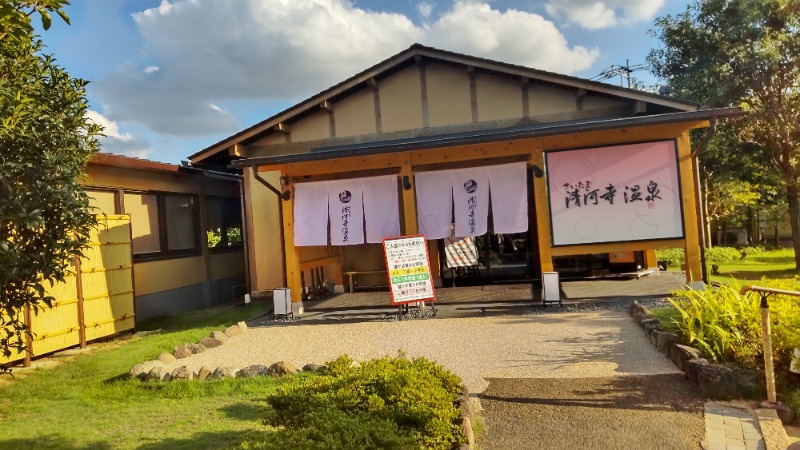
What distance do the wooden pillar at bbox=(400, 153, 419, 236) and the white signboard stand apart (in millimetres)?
2683

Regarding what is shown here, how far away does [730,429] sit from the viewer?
439 cm

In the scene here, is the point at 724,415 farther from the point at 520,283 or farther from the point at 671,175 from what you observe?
the point at 520,283

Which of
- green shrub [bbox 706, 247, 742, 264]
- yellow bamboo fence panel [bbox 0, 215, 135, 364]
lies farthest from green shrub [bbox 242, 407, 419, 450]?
green shrub [bbox 706, 247, 742, 264]

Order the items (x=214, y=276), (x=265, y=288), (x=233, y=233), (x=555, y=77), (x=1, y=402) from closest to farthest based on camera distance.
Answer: (x=1, y=402) < (x=555, y=77) < (x=265, y=288) < (x=214, y=276) < (x=233, y=233)

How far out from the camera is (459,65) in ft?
40.4

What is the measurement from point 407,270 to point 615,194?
13.6 feet

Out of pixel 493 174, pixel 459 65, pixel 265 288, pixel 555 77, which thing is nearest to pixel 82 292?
pixel 265 288

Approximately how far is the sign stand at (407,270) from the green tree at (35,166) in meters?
5.05

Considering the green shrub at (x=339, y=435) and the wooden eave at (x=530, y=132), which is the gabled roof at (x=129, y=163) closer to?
the wooden eave at (x=530, y=132)

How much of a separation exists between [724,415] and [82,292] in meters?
9.40

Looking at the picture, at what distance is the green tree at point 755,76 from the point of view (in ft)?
47.5

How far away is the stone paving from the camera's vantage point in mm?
4137

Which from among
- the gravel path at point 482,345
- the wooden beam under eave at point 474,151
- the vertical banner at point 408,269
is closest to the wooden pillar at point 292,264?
the gravel path at point 482,345

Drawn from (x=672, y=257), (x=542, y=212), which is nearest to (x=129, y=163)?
(x=542, y=212)
